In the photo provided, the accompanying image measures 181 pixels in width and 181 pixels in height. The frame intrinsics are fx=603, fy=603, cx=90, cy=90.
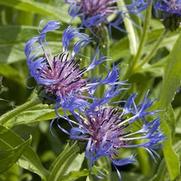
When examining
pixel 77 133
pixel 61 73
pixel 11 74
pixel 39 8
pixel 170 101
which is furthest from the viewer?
pixel 11 74

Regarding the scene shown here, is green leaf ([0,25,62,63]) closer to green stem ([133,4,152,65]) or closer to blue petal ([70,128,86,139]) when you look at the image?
green stem ([133,4,152,65])

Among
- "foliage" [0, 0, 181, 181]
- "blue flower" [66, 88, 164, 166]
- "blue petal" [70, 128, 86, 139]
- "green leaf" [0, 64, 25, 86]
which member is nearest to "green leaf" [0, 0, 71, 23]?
"foliage" [0, 0, 181, 181]

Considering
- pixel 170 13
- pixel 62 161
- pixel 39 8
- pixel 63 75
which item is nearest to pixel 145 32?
pixel 170 13

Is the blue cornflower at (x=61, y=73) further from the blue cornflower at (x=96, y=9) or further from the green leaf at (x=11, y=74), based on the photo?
the green leaf at (x=11, y=74)

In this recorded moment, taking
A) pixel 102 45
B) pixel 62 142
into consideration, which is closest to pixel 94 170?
pixel 102 45

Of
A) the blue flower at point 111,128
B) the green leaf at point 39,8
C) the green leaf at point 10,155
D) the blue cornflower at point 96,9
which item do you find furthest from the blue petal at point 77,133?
the green leaf at point 39,8

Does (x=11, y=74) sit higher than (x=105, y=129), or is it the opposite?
(x=105, y=129)

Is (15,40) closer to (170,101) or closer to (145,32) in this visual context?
(145,32)
